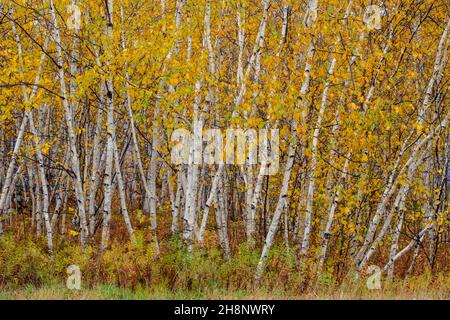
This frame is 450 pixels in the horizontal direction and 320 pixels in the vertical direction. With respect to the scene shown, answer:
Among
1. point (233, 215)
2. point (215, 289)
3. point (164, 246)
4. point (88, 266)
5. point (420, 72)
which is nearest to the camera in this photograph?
point (215, 289)

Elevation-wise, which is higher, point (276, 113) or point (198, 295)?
point (276, 113)

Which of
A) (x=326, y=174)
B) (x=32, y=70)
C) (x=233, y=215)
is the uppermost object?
(x=32, y=70)

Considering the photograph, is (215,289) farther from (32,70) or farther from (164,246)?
(32,70)

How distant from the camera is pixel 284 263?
941 cm

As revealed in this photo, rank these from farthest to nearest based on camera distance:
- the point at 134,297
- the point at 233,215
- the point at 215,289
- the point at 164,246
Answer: the point at 233,215
the point at 164,246
the point at 215,289
the point at 134,297

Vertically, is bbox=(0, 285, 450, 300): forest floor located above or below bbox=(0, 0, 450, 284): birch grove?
below

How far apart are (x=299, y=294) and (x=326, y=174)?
4114 millimetres

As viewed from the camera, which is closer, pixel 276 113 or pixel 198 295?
pixel 198 295

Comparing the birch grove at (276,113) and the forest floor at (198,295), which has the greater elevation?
the birch grove at (276,113)

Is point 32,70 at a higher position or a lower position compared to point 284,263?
higher

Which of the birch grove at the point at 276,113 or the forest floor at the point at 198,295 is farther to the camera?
the birch grove at the point at 276,113

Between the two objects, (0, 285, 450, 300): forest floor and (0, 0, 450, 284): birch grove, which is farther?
(0, 0, 450, 284): birch grove
